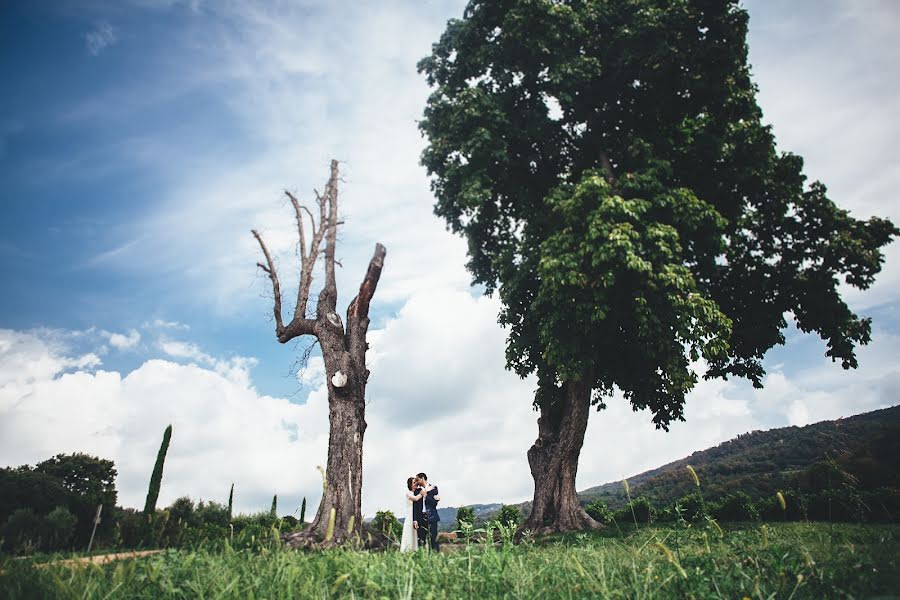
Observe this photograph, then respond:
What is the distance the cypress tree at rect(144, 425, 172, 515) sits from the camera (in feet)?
68.8

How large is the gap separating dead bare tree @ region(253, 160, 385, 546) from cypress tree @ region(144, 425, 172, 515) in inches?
563

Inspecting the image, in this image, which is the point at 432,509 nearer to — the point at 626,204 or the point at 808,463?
the point at 626,204

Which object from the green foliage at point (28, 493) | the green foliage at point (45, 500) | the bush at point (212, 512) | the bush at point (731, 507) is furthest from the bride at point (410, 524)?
the green foliage at point (28, 493)

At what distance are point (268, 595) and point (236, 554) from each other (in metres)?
1.34

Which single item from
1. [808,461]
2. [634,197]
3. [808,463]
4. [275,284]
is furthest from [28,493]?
[808,461]

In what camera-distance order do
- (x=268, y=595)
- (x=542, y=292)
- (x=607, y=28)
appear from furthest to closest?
(x=607, y=28)
(x=542, y=292)
(x=268, y=595)

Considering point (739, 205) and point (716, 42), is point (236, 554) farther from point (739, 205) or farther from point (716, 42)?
point (716, 42)

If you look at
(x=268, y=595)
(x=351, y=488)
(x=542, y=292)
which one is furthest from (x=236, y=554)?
(x=542, y=292)

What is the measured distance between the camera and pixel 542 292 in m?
12.1

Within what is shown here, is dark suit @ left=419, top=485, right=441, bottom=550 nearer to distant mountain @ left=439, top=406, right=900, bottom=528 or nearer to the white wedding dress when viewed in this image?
the white wedding dress

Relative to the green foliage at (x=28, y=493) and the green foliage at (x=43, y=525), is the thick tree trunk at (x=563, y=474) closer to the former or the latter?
the green foliage at (x=43, y=525)

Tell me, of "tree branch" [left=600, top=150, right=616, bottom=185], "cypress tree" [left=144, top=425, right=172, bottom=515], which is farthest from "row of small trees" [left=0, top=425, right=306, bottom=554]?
"tree branch" [left=600, top=150, right=616, bottom=185]

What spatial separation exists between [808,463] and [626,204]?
66.3 ft

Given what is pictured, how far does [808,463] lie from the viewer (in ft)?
73.4
